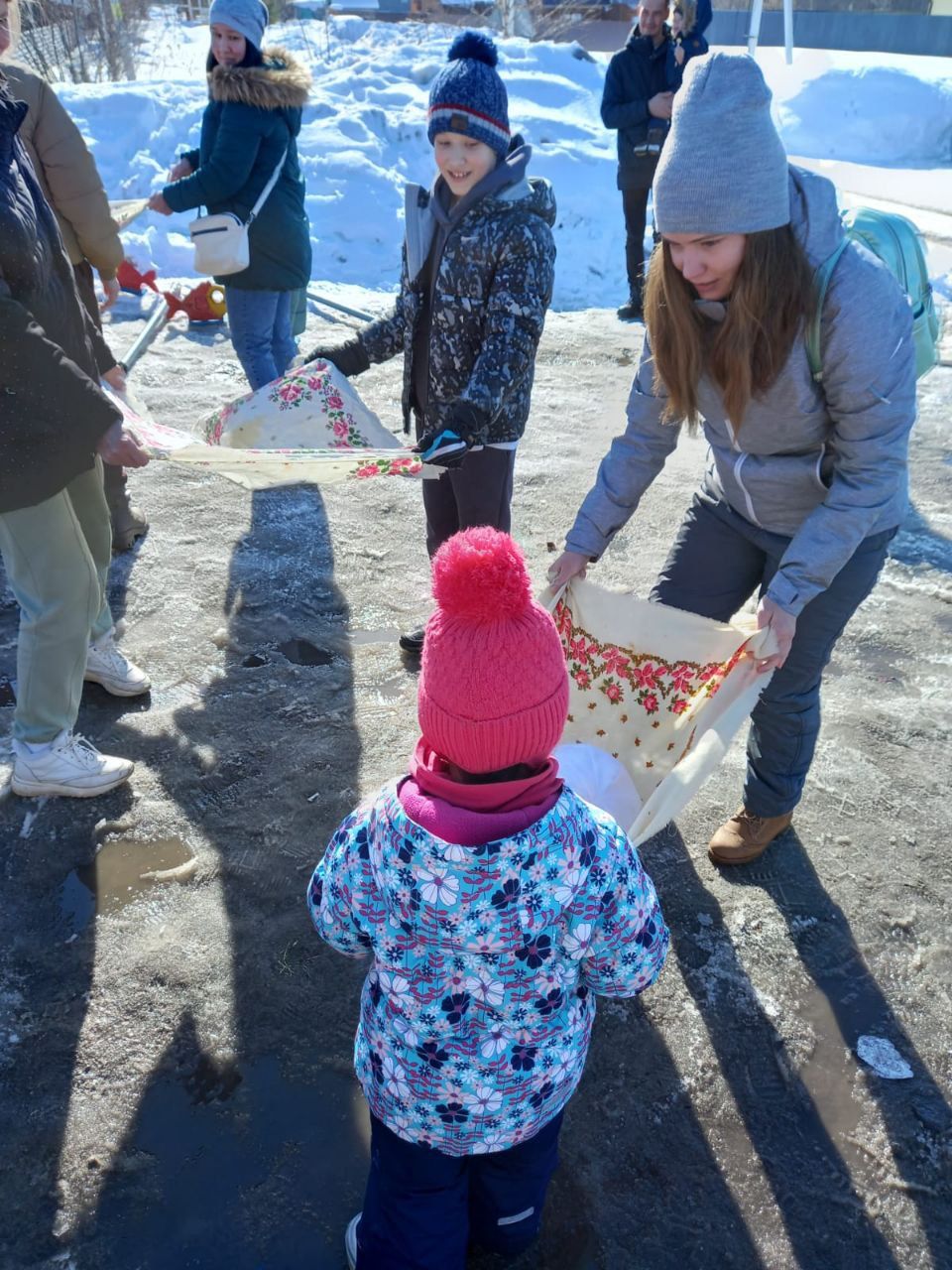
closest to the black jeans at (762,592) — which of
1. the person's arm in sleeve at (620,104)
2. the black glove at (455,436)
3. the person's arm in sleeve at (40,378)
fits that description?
the black glove at (455,436)

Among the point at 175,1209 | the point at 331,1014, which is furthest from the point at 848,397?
the point at 175,1209

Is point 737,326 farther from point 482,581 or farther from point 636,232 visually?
point 636,232

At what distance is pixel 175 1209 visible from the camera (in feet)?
6.61

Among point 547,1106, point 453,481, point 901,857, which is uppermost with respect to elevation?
point 453,481

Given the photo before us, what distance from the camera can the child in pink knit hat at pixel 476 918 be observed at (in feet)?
4.60

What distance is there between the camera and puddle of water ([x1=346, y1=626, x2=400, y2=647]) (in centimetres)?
391

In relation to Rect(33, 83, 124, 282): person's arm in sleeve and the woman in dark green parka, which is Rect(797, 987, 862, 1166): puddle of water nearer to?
Rect(33, 83, 124, 282): person's arm in sleeve

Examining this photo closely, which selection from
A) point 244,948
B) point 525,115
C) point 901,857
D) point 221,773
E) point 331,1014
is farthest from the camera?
point 525,115

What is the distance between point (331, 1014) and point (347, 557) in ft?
8.04

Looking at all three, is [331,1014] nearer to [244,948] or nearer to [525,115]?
[244,948]

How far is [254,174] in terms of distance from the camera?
175 inches

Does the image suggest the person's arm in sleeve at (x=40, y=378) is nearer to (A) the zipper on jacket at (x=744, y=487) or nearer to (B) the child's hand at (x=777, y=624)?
(A) the zipper on jacket at (x=744, y=487)

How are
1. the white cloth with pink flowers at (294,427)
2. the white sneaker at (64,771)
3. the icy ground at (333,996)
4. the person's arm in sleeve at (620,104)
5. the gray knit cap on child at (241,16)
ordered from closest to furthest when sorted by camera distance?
the icy ground at (333,996) → the white sneaker at (64,771) → the white cloth with pink flowers at (294,427) → the gray knit cap on child at (241,16) → the person's arm in sleeve at (620,104)

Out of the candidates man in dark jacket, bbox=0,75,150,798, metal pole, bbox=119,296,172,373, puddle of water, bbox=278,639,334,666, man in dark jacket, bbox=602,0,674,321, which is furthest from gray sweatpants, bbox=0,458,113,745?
man in dark jacket, bbox=602,0,674,321
